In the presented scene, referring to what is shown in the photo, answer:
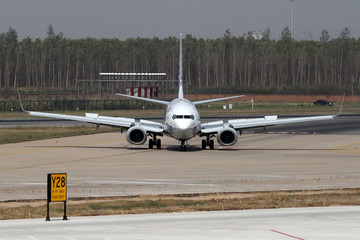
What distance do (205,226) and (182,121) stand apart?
30794 millimetres

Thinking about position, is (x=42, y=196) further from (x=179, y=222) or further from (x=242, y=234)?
(x=242, y=234)

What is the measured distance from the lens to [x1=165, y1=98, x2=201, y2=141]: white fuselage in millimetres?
56875

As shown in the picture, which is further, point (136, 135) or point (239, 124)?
A: point (239, 124)

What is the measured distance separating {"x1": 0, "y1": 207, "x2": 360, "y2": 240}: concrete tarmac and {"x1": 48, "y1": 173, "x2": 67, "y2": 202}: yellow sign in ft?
3.10

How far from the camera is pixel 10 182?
39688 millimetres

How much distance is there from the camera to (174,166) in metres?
48.3

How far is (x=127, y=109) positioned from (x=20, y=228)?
110540 millimetres

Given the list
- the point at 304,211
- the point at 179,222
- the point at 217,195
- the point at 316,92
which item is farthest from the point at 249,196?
the point at 316,92

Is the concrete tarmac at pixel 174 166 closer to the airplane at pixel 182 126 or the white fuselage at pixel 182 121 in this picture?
the airplane at pixel 182 126

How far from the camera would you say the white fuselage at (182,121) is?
2239 inches

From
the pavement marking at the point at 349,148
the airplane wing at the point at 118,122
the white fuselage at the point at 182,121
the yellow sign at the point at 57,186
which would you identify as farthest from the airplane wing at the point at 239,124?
the yellow sign at the point at 57,186

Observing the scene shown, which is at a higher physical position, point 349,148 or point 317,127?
point 317,127

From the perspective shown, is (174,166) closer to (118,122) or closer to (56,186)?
(118,122)

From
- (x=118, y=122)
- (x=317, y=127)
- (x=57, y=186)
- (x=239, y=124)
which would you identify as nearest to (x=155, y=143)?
(x=118, y=122)
